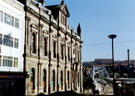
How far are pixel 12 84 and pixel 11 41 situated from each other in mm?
4715

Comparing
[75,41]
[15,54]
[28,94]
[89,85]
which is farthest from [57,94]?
[89,85]

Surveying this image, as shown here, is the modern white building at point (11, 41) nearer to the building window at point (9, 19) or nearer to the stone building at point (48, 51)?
the building window at point (9, 19)

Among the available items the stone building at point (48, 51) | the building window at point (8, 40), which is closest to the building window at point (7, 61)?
the building window at point (8, 40)

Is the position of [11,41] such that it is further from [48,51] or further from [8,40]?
[48,51]

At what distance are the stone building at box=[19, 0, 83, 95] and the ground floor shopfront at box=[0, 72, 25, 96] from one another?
32.7 inches

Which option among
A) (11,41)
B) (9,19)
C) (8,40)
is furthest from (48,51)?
(9,19)

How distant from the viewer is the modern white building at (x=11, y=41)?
2077 cm

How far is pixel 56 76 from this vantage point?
3375cm

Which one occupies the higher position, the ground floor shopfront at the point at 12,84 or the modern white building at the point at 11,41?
the modern white building at the point at 11,41

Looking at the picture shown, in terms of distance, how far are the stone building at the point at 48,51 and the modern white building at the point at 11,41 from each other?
3.06ft

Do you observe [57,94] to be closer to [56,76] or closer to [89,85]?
[56,76]

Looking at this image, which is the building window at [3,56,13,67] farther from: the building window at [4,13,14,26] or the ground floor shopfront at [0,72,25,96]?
the building window at [4,13,14,26]

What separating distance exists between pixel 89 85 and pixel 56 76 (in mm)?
28633

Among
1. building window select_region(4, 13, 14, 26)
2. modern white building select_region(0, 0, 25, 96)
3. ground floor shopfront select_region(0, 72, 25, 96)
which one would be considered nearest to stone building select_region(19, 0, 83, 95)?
ground floor shopfront select_region(0, 72, 25, 96)
